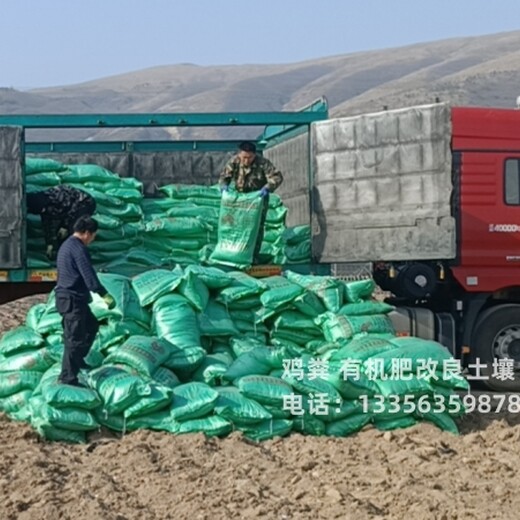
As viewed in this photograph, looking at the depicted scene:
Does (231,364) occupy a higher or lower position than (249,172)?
lower

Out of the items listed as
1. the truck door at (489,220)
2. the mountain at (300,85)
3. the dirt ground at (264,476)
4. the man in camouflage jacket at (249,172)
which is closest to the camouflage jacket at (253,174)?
the man in camouflage jacket at (249,172)

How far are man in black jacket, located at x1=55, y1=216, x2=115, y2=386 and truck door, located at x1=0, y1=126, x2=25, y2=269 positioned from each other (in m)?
1.62

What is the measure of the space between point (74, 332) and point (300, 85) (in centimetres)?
9121

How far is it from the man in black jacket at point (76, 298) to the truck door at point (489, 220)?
12.6 ft

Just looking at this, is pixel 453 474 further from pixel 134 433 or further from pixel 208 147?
pixel 208 147

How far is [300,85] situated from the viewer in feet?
319

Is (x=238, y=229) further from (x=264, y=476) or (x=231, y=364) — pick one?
(x=264, y=476)

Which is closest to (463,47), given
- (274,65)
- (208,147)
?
(274,65)

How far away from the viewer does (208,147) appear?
12086 millimetres

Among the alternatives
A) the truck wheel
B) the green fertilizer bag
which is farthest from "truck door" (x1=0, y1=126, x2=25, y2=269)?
the truck wheel

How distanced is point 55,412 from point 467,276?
4.57m

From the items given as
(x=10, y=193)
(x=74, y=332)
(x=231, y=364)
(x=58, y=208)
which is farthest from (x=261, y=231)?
(x=74, y=332)

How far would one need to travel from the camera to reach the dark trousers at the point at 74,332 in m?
7.46

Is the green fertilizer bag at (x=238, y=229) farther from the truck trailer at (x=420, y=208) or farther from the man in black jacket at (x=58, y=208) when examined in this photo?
the man in black jacket at (x=58, y=208)
